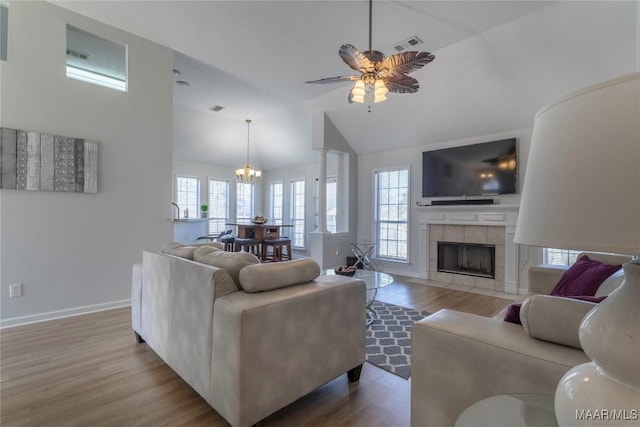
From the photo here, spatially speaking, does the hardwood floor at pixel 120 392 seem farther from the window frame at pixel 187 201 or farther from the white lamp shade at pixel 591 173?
the window frame at pixel 187 201

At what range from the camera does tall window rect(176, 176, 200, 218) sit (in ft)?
26.6

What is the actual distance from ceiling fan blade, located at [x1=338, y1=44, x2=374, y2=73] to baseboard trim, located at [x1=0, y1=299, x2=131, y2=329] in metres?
3.87

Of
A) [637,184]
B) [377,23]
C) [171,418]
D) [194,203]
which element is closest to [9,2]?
[377,23]

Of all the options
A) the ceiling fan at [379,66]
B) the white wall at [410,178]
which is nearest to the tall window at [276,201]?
the white wall at [410,178]

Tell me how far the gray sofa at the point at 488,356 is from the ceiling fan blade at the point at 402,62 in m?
2.22

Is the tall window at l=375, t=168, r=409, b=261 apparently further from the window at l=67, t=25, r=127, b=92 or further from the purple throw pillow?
the window at l=67, t=25, r=127, b=92

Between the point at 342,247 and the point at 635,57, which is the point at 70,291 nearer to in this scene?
the point at 342,247

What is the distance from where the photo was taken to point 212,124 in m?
7.37

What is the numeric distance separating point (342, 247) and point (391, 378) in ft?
13.9

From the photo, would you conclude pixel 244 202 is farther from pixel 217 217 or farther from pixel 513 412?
pixel 513 412

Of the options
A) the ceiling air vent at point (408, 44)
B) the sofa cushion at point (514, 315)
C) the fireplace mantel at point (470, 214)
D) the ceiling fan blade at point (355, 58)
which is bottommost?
the sofa cushion at point (514, 315)

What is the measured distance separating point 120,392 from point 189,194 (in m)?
6.90

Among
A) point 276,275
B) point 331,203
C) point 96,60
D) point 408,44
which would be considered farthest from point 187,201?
point 276,275

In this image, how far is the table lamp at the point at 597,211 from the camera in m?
0.52
